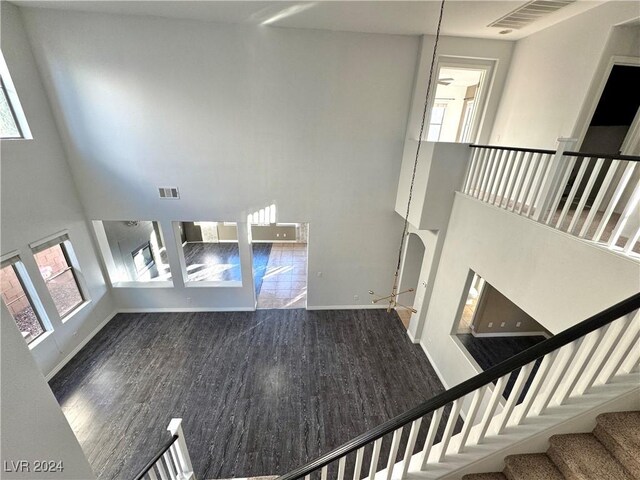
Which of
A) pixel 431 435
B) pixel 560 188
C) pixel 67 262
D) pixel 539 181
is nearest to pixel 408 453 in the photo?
pixel 431 435

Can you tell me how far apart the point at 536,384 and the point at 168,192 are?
6113 mm

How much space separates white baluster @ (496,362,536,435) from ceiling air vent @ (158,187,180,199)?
232 inches

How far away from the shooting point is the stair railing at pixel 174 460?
278cm

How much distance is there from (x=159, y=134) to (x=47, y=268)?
312cm

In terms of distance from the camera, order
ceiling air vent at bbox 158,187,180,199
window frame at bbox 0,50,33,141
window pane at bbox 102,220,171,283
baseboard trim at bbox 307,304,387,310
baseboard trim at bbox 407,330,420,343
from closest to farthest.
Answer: window frame at bbox 0,50,33,141 < ceiling air vent at bbox 158,187,180,199 < baseboard trim at bbox 407,330,420,343 < window pane at bbox 102,220,171,283 < baseboard trim at bbox 307,304,387,310

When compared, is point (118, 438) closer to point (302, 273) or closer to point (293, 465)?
point (293, 465)

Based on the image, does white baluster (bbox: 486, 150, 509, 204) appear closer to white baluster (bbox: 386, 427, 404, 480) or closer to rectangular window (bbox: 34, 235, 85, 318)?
white baluster (bbox: 386, 427, 404, 480)

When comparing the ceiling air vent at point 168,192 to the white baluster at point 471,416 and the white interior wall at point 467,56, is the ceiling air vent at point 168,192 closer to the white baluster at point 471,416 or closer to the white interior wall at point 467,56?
the white interior wall at point 467,56

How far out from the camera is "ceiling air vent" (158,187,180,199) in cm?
533

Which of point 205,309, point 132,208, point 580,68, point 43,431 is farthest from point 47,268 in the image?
point 580,68

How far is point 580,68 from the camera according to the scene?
3514 mm

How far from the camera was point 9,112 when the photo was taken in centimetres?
417

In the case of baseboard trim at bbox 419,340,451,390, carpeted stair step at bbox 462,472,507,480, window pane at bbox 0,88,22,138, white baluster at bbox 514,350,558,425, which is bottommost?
baseboard trim at bbox 419,340,451,390

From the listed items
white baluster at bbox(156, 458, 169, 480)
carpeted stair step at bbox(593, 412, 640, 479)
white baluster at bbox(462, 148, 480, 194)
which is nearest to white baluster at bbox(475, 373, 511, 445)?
carpeted stair step at bbox(593, 412, 640, 479)
